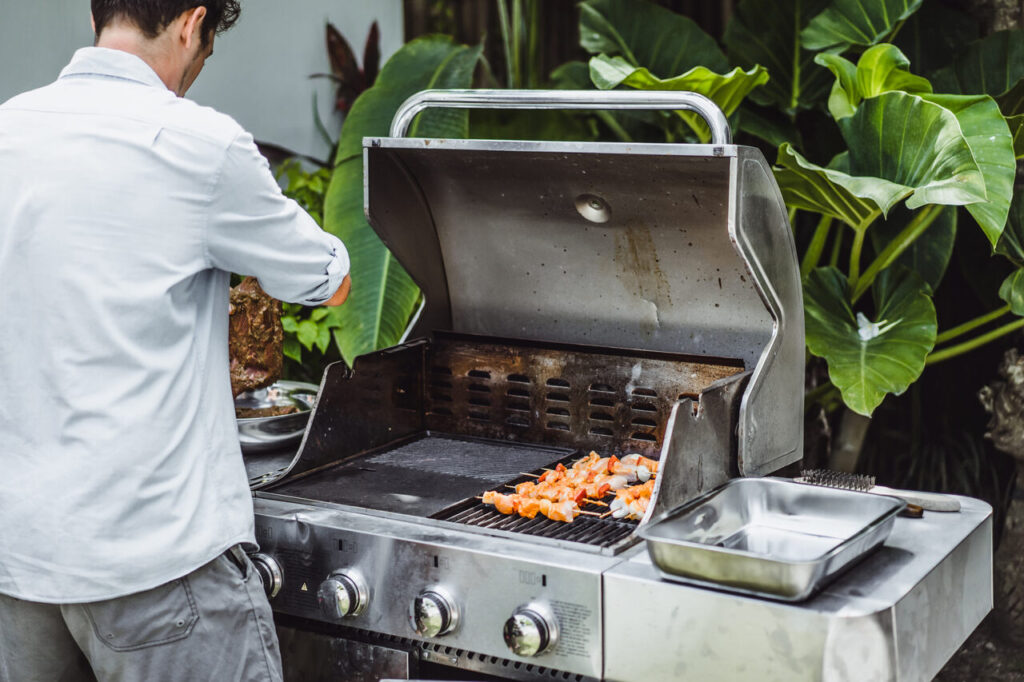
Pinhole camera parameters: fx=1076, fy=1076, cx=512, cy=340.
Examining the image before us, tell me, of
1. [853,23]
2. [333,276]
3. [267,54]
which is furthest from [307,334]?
[853,23]

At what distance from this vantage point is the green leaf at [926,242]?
358 cm

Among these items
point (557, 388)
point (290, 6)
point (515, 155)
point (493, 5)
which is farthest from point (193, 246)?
point (493, 5)

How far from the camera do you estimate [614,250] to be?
253cm

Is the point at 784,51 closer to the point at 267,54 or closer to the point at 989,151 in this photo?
the point at 989,151

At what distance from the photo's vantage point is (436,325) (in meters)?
2.82

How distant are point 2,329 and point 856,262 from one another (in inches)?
104

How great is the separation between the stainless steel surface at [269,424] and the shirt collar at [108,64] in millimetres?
1076

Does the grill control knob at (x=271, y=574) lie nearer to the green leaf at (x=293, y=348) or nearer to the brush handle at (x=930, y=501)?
the brush handle at (x=930, y=501)

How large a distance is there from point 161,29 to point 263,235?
1.24ft

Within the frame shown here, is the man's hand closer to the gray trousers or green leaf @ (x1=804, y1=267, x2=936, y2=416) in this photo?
the gray trousers

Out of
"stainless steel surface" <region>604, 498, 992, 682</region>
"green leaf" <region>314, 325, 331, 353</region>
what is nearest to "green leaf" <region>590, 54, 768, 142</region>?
"green leaf" <region>314, 325, 331, 353</region>

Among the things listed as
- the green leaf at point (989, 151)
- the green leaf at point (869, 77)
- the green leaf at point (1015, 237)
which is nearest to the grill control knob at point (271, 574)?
the green leaf at point (989, 151)

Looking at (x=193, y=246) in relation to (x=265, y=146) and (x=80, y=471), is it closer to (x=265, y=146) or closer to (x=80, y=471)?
(x=80, y=471)

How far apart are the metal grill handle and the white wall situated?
4.74ft
